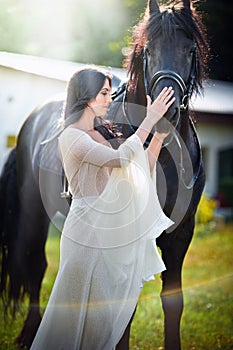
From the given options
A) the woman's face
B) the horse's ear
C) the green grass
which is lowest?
the green grass

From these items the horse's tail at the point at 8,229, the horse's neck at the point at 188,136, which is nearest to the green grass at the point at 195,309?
the horse's tail at the point at 8,229

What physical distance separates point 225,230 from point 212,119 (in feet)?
12.4

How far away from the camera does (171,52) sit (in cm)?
353

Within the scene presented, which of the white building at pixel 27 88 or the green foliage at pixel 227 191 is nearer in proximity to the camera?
the white building at pixel 27 88

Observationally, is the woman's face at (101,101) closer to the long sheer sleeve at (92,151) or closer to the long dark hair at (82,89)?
the long dark hair at (82,89)

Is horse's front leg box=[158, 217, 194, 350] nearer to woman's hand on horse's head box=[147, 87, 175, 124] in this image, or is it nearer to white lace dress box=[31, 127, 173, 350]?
white lace dress box=[31, 127, 173, 350]

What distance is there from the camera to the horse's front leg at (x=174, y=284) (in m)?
4.13

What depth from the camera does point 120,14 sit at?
16.6ft

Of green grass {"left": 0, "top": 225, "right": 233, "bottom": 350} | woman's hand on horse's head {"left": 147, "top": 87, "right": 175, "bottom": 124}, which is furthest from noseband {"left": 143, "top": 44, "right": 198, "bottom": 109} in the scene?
green grass {"left": 0, "top": 225, "right": 233, "bottom": 350}

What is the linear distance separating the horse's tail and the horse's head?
2163 mm

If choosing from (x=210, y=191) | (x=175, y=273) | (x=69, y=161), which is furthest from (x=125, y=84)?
(x=210, y=191)

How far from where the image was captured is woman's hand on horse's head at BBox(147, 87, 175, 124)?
334cm

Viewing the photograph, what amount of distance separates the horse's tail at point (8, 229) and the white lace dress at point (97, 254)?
1.84 m

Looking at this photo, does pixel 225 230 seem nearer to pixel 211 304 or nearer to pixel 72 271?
pixel 211 304
